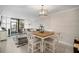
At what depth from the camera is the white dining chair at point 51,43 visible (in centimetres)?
170

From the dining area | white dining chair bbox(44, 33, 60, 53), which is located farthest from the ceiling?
white dining chair bbox(44, 33, 60, 53)

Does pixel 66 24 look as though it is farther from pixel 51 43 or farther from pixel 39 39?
pixel 39 39

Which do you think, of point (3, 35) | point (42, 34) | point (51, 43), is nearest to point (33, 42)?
point (42, 34)

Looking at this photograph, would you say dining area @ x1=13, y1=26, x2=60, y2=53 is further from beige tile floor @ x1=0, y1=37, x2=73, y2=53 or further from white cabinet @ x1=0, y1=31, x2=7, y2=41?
white cabinet @ x1=0, y1=31, x2=7, y2=41

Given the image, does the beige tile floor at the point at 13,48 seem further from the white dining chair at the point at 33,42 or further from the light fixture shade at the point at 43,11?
the light fixture shade at the point at 43,11

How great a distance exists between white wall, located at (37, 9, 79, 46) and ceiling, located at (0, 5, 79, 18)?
0.29ft

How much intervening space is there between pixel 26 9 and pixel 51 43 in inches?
34.6

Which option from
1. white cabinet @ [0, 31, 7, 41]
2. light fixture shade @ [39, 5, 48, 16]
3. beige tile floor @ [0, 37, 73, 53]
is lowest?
beige tile floor @ [0, 37, 73, 53]

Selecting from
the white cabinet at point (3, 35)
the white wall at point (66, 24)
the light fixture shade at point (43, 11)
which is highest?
the light fixture shade at point (43, 11)

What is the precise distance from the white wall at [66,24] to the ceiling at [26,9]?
89mm

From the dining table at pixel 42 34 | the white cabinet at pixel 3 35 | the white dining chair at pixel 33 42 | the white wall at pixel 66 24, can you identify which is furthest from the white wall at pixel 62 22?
the white cabinet at pixel 3 35

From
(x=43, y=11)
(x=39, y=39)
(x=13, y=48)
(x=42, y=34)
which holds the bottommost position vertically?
(x=13, y=48)

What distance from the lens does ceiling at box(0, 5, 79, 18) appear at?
1.63 m

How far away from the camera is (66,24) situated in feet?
5.50
